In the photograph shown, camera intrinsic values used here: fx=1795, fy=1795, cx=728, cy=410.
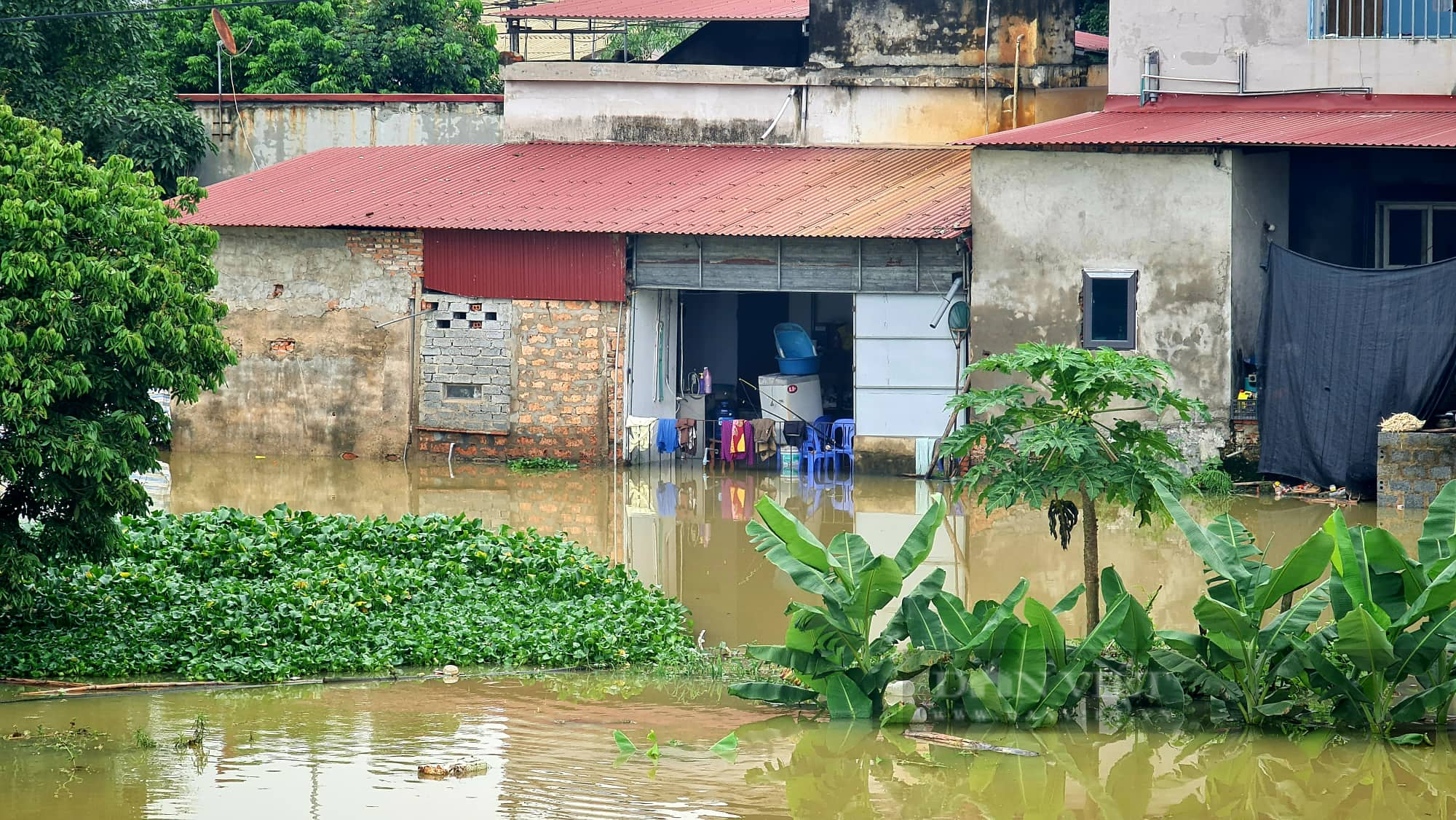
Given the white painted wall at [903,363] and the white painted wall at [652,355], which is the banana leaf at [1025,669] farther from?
the white painted wall at [652,355]

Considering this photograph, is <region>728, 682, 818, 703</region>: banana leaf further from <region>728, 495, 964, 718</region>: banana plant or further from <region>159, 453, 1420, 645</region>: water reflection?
<region>159, 453, 1420, 645</region>: water reflection

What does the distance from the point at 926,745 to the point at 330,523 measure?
606cm

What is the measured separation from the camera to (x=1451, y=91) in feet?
66.9

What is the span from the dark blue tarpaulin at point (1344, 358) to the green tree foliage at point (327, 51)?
58.1ft

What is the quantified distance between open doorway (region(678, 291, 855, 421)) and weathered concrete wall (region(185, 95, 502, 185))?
174 inches

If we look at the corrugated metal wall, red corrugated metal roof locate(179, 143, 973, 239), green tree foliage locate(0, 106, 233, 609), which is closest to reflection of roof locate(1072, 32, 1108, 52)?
red corrugated metal roof locate(179, 143, 973, 239)

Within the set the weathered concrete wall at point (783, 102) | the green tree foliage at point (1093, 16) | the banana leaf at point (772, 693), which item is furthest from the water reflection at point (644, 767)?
the green tree foliage at point (1093, 16)

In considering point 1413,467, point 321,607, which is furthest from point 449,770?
point 1413,467

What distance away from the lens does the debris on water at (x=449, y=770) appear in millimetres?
9359

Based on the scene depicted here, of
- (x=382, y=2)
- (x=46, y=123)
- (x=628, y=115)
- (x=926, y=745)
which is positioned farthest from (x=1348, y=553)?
(x=382, y=2)

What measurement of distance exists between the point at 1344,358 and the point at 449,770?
13.0 meters

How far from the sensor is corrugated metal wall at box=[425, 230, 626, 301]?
22547 millimetres

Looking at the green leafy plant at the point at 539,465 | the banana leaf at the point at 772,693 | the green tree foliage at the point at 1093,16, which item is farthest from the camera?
the green tree foliage at the point at 1093,16

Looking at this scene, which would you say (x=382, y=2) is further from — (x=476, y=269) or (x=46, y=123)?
(x=476, y=269)
